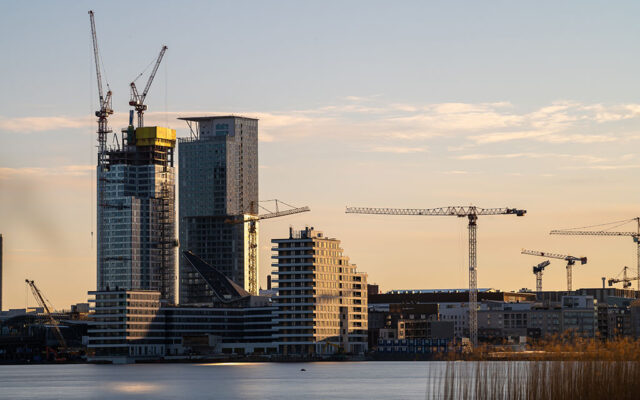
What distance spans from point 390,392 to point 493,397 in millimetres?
75956

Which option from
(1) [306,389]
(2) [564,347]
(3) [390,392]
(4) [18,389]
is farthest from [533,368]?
(4) [18,389]

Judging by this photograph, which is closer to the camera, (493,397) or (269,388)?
(493,397)

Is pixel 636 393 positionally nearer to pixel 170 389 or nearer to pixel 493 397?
pixel 493 397

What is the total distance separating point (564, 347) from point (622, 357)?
428 cm

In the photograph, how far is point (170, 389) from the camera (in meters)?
189

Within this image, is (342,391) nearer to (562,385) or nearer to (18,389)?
(18,389)

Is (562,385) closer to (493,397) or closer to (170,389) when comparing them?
(493,397)

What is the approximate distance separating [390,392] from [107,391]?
142ft

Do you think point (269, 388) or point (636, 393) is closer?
point (636, 393)

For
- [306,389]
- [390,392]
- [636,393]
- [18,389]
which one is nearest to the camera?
[636,393]

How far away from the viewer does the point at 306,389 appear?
612 feet

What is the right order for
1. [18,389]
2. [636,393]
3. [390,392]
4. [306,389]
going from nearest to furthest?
[636,393] → [390,392] → [306,389] → [18,389]

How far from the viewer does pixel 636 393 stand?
9244cm

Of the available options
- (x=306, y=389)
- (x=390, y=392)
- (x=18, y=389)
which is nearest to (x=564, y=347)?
(x=390, y=392)
